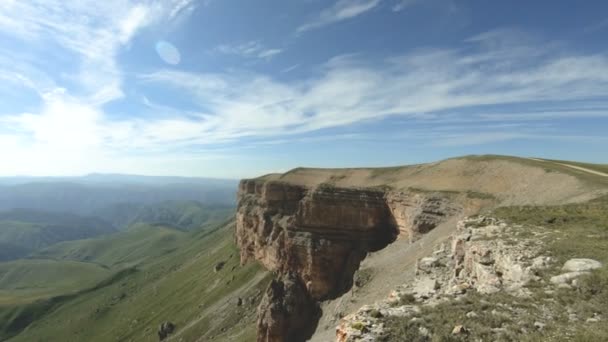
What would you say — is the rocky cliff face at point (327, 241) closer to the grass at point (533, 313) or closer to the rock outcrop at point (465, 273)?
the rock outcrop at point (465, 273)

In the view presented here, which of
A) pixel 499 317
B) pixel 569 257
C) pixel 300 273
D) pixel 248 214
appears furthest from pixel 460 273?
pixel 248 214

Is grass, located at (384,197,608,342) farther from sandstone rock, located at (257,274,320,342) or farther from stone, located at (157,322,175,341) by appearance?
stone, located at (157,322,175,341)

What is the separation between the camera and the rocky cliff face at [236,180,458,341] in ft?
221

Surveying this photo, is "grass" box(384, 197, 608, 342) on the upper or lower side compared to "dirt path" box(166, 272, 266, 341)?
upper

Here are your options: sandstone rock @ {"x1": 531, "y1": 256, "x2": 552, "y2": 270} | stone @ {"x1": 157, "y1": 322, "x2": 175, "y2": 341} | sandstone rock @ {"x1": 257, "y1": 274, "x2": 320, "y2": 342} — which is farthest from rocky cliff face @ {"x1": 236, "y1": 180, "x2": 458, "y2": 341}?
sandstone rock @ {"x1": 531, "y1": 256, "x2": 552, "y2": 270}

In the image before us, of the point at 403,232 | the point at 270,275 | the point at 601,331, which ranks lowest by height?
the point at 270,275

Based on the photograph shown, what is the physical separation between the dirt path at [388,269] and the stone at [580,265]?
22.9m

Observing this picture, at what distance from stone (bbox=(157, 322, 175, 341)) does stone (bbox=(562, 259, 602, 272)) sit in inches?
4108

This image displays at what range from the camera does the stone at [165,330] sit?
98856 millimetres

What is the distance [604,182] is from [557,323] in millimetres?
38851

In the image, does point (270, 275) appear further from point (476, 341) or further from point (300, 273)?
point (476, 341)

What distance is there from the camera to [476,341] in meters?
12.9

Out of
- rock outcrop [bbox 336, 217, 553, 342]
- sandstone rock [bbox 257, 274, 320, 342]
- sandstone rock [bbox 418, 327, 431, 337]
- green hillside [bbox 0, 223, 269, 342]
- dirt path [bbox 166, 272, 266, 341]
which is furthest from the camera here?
dirt path [bbox 166, 272, 266, 341]

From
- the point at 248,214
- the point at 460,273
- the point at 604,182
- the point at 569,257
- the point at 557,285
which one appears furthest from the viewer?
the point at 248,214
